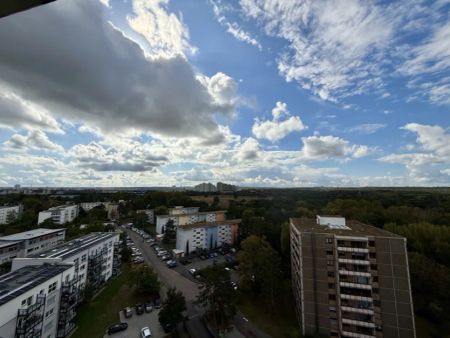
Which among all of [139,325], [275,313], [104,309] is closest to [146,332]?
[139,325]

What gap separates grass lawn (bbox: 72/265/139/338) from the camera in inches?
984

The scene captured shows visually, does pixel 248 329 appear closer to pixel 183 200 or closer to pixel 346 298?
pixel 346 298

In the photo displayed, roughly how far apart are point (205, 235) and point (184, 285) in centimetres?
2101

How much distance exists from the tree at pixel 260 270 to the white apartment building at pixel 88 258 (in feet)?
71.5

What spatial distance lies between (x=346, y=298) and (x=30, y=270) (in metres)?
34.9

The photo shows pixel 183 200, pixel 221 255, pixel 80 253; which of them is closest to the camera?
pixel 80 253

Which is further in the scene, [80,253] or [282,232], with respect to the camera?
[282,232]

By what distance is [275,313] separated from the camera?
2898cm

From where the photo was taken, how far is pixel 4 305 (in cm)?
1745

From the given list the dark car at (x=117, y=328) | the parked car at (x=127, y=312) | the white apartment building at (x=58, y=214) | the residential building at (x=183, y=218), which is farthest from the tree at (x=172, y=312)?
the white apartment building at (x=58, y=214)

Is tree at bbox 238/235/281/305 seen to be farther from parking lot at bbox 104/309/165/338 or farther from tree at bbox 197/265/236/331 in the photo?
parking lot at bbox 104/309/165/338

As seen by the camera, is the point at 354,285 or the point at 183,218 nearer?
the point at 354,285

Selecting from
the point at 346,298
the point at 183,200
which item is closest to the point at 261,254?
the point at 346,298

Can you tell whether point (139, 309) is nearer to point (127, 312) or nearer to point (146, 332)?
point (127, 312)
